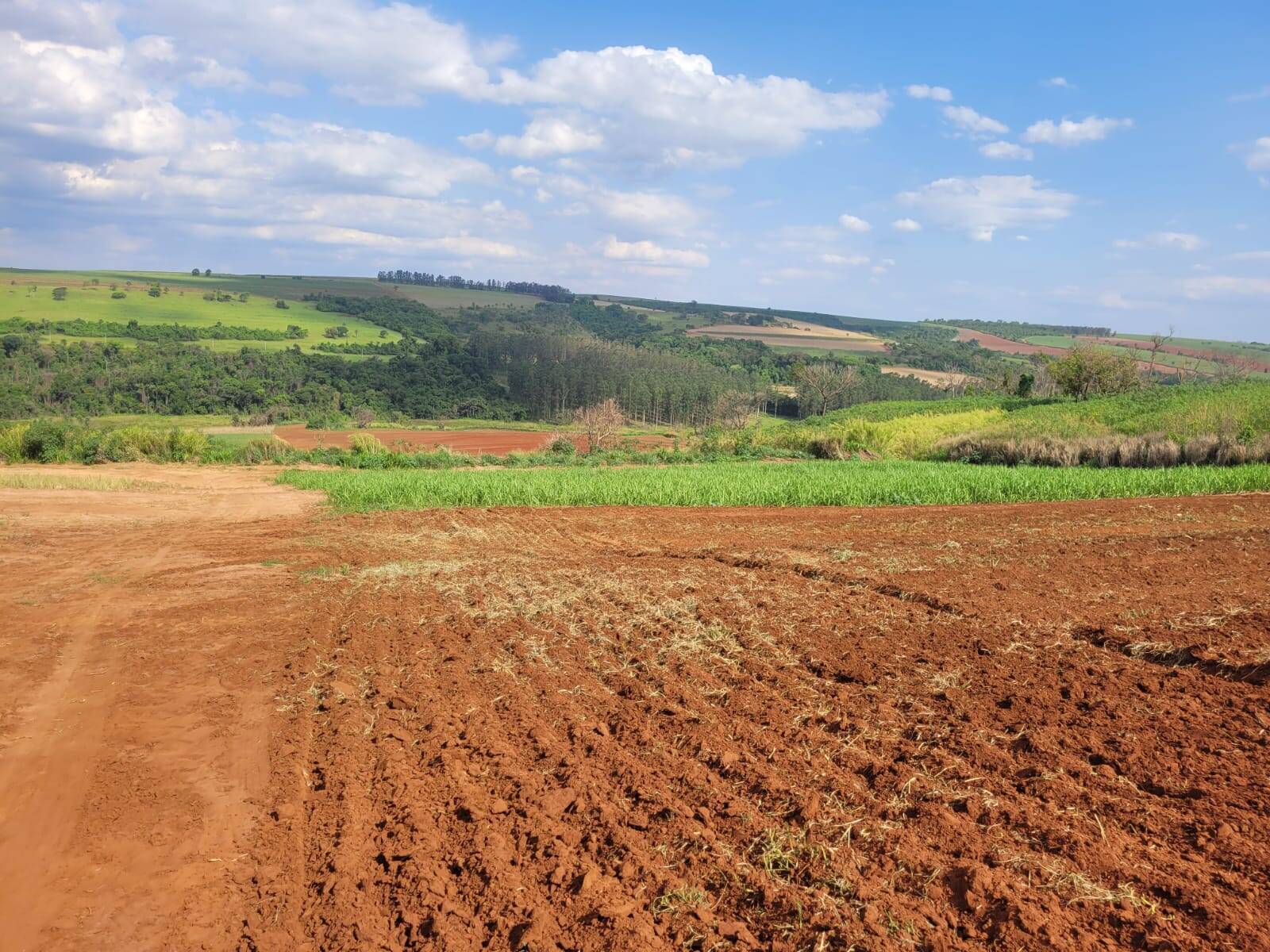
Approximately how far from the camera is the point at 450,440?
55.9 m

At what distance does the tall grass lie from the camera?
20.2 metres

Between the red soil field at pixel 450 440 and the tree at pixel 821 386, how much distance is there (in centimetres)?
2523

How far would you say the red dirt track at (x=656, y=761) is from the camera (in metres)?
3.78

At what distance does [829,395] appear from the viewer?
79438mm

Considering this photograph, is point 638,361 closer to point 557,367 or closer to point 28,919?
point 557,367

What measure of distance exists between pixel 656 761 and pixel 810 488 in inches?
678

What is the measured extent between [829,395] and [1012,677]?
7577cm

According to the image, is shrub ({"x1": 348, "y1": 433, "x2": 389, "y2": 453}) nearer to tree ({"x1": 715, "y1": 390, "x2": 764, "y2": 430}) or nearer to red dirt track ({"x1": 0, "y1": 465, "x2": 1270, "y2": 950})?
red dirt track ({"x1": 0, "y1": 465, "x2": 1270, "y2": 950})

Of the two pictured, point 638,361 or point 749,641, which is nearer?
point 749,641

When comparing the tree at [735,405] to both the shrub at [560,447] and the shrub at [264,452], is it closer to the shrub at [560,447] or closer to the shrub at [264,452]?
the shrub at [560,447]

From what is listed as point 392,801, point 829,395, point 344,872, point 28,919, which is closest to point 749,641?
point 392,801

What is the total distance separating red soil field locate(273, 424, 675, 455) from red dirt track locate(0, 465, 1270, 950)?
33678 mm

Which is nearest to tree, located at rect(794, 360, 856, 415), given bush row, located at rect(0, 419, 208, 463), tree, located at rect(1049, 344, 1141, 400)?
tree, located at rect(1049, 344, 1141, 400)

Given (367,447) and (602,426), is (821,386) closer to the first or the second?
(602,426)
